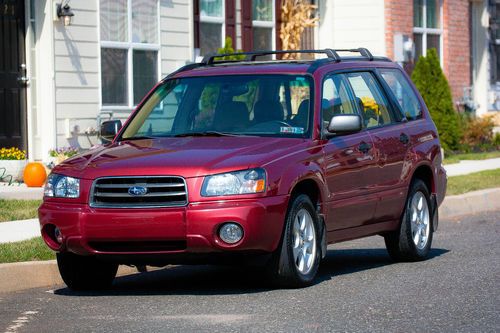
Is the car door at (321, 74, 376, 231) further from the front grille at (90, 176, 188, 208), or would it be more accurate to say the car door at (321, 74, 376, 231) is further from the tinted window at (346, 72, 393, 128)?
the front grille at (90, 176, 188, 208)

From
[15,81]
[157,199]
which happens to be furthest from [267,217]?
[15,81]

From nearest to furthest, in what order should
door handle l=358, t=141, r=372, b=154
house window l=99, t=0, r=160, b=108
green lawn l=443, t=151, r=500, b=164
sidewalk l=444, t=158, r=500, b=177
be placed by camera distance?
1. door handle l=358, t=141, r=372, b=154
2. house window l=99, t=0, r=160, b=108
3. sidewalk l=444, t=158, r=500, b=177
4. green lawn l=443, t=151, r=500, b=164

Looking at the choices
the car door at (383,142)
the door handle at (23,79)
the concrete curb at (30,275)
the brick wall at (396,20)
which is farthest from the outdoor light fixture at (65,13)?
the brick wall at (396,20)

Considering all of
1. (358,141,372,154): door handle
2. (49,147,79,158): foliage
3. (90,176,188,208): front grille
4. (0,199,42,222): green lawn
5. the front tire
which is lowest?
(0,199,42,222): green lawn

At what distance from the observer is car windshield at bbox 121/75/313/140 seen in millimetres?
10125

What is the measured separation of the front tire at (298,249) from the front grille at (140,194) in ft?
2.72

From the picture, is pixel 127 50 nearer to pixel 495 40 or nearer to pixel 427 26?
pixel 427 26

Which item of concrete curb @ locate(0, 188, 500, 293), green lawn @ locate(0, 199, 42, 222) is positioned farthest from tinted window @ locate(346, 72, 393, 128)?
green lawn @ locate(0, 199, 42, 222)

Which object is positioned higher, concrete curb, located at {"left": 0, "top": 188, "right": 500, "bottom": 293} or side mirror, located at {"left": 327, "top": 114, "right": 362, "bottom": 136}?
side mirror, located at {"left": 327, "top": 114, "right": 362, "bottom": 136}

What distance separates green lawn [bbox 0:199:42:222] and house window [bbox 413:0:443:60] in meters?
13.7

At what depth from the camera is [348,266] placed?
11.3 metres

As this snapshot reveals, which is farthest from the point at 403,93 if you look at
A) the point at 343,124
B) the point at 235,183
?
the point at 235,183

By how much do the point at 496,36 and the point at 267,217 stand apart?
Answer: 2497 centimetres

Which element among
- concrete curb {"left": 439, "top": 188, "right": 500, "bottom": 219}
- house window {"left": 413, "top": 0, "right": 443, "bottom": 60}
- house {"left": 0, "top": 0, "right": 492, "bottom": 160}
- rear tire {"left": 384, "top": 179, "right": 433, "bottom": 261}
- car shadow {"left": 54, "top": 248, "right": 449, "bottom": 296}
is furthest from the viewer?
house window {"left": 413, "top": 0, "right": 443, "bottom": 60}
